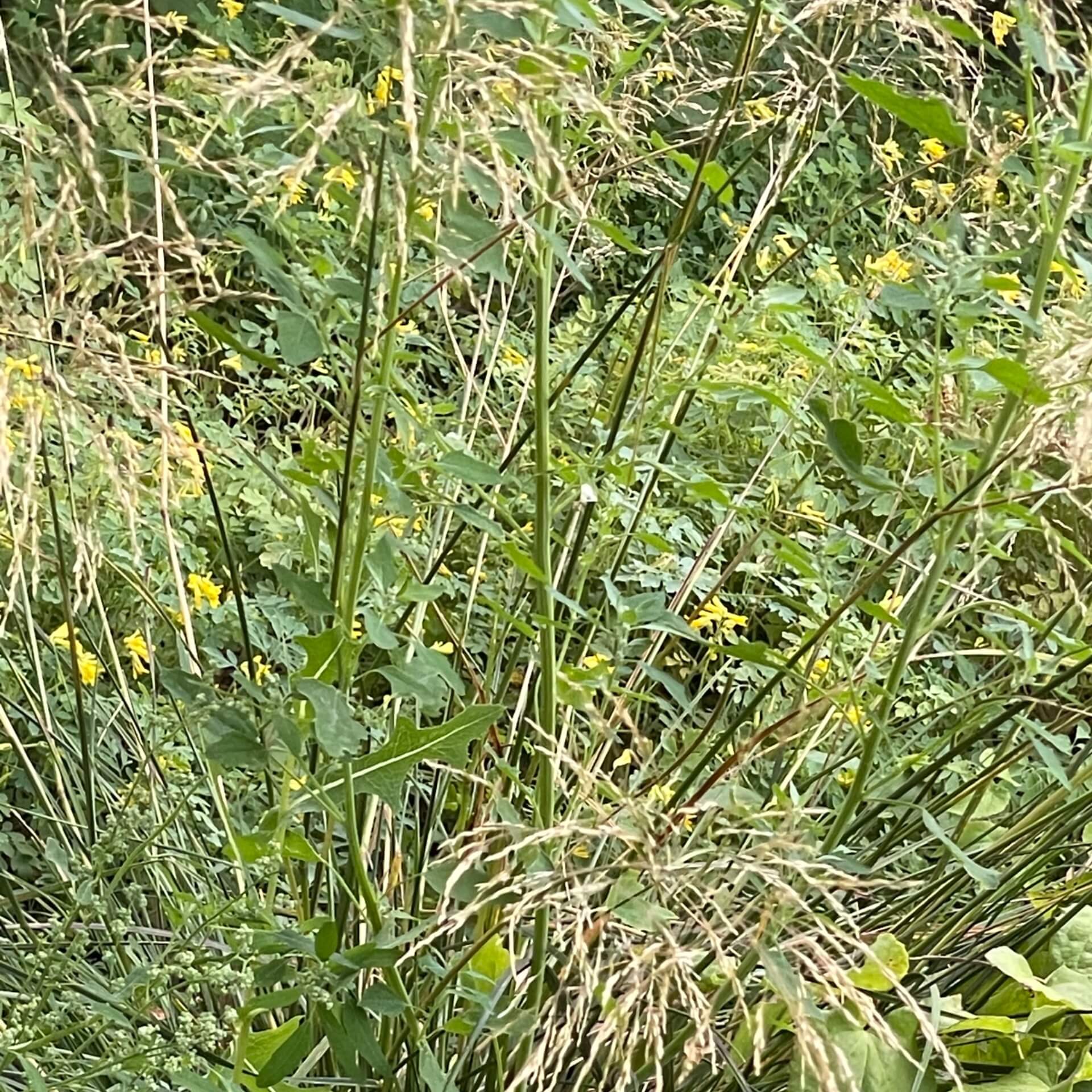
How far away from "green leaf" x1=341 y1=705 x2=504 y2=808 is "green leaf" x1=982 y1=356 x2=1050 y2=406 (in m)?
0.28

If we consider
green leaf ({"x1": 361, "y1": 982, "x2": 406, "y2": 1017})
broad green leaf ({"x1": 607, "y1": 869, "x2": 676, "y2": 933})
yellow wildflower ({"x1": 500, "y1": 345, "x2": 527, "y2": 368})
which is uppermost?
broad green leaf ({"x1": 607, "y1": 869, "x2": 676, "y2": 933})

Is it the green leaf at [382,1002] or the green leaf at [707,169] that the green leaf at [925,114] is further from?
the green leaf at [382,1002]

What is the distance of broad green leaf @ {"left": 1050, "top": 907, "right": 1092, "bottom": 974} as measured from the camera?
0.90 meters

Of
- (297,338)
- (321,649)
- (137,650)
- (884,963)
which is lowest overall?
(137,650)

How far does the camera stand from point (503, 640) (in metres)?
1.04

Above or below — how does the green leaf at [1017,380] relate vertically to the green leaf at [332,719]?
above

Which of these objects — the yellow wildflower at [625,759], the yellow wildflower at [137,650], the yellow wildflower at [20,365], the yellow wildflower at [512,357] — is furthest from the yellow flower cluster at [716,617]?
the yellow wildflower at [20,365]

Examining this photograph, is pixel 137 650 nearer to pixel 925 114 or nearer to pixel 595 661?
pixel 595 661

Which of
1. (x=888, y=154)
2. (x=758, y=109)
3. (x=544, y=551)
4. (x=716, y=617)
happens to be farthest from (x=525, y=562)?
(x=888, y=154)

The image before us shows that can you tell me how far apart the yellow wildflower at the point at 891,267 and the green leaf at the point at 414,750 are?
706 mm

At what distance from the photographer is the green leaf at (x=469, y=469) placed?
634 mm

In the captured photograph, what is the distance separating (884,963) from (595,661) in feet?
1.42

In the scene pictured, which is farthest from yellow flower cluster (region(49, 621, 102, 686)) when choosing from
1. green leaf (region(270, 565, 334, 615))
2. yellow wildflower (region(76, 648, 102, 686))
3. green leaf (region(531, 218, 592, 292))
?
green leaf (region(531, 218, 592, 292))

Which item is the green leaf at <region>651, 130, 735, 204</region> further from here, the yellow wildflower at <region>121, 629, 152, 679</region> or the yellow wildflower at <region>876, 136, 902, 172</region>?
the yellow wildflower at <region>121, 629, 152, 679</region>
